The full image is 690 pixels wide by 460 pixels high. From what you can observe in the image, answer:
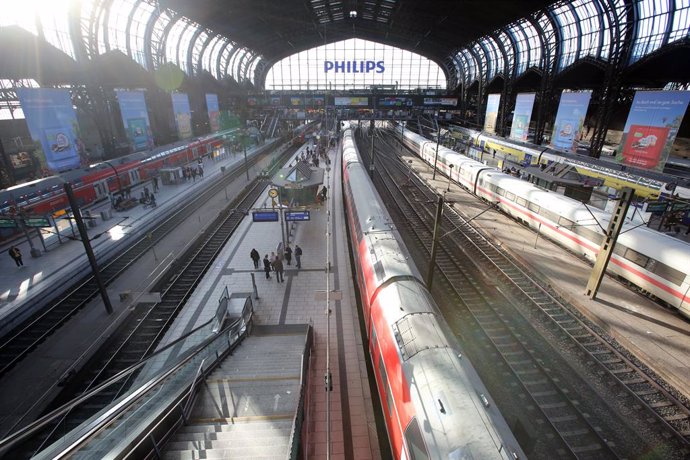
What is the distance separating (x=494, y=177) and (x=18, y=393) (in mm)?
29139

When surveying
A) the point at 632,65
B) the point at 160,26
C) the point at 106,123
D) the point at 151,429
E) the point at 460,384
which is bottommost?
the point at 151,429

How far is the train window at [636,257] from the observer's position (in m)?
14.6

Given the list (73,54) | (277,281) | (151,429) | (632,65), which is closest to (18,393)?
(151,429)

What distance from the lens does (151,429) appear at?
20.6 ft

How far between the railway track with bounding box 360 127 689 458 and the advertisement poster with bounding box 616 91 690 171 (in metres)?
14.7

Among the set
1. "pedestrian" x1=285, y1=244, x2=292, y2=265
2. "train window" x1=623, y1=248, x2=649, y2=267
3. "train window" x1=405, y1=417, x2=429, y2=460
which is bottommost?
"pedestrian" x1=285, y1=244, x2=292, y2=265

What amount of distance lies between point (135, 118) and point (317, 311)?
37016 millimetres

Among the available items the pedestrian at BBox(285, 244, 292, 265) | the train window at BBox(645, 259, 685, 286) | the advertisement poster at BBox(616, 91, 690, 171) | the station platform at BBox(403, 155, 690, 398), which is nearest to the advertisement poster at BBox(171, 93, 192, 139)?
the pedestrian at BBox(285, 244, 292, 265)

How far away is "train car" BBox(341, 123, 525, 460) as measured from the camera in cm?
540

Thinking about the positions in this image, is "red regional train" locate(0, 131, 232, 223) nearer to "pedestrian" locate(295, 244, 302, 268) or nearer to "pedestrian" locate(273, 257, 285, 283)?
"pedestrian" locate(273, 257, 285, 283)

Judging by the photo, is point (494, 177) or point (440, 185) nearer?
point (494, 177)

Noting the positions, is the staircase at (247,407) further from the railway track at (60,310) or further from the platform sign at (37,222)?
the platform sign at (37,222)

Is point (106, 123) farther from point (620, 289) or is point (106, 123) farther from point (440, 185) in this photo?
point (620, 289)

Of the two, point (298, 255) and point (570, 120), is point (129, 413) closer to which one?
point (298, 255)
